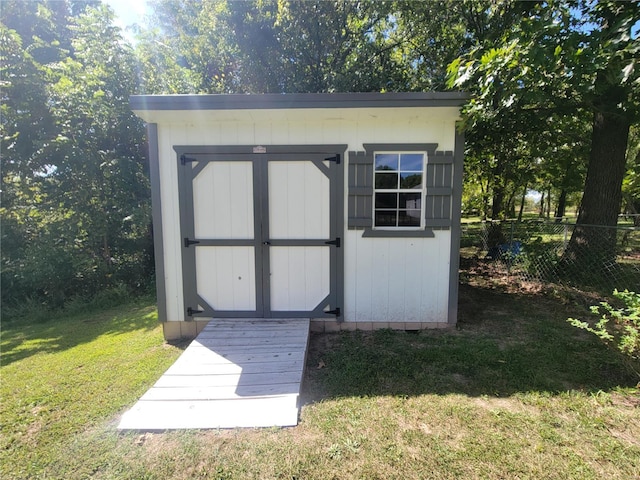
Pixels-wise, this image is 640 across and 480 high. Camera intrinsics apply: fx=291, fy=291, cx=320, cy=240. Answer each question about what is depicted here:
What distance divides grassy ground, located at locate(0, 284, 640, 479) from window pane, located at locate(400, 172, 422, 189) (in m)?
1.79

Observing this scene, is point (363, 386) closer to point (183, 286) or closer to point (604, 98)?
point (183, 286)

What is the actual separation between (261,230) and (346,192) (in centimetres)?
112

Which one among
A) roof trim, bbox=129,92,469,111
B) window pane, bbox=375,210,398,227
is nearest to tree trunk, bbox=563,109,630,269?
window pane, bbox=375,210,398,227

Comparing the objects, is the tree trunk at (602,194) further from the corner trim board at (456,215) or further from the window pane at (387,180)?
the window pane at (387,180)

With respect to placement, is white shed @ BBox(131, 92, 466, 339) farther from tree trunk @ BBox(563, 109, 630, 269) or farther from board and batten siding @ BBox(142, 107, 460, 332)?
Answer: tree trunk @ BBox(563, 109, 630, 269)

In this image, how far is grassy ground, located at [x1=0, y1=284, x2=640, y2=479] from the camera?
174 centimetres

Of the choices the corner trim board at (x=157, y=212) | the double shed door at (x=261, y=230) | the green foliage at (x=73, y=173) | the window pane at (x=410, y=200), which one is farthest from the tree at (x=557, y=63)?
the green foliage at (x=73, y=173)

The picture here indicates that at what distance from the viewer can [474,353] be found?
304 centimetres

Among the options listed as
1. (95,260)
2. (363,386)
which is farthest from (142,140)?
(363,386)

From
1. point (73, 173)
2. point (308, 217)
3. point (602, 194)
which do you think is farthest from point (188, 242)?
point (602, 194)

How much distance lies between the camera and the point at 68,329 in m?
4.60

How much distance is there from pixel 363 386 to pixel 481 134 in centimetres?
533

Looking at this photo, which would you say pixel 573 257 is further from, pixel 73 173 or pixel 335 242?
pixel 73 173

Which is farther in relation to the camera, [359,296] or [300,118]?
[359,296]
